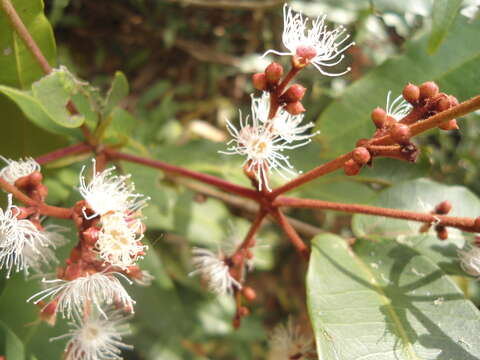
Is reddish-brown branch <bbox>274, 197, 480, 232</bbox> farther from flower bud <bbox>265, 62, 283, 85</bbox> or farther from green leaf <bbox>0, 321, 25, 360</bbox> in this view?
green leaf <bbox>0, 321, 25, 360</bbox>

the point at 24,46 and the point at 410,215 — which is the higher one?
the point at 24,46

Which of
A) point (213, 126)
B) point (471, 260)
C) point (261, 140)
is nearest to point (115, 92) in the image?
point (261, 140)

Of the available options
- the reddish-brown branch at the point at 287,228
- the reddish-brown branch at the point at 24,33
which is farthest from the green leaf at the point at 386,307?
the reddish-brown branch at the point at 24,33

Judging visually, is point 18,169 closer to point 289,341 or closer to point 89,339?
point 89,339

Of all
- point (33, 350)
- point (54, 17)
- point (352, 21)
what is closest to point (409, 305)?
point (33, 350)

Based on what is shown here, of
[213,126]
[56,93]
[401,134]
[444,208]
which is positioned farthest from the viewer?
[213,126]

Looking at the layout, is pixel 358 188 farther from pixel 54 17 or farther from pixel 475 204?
pixel 54 17

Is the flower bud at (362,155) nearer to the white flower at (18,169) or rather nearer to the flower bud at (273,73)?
the flower bud at (273,73)
